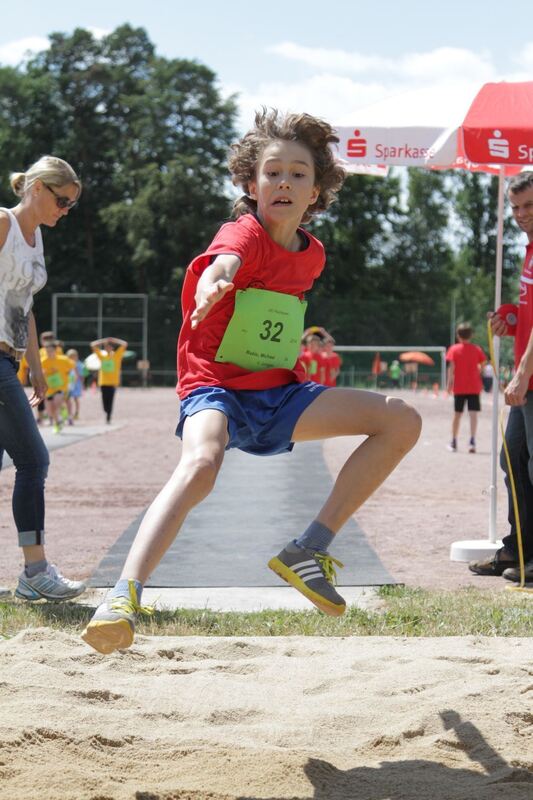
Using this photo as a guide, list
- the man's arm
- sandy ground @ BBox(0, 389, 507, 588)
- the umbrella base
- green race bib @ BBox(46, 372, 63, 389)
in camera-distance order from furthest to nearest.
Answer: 1. green race bib @ BBox(46, 372, 63, 389)
2. the umbrella base
3. sandy ground @ BBox(0, 389, 507, 588)
4. the man's arm

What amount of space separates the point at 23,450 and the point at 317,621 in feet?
5.61

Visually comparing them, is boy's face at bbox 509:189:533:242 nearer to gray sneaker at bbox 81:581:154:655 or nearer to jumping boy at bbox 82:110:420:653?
jumping boy at bbox 82:110:420:653

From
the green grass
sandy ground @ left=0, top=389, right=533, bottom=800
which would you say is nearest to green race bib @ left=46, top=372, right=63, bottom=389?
the green grass

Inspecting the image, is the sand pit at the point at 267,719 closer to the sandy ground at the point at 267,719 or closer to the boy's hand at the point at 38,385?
the sandy ground at the point at 267,719

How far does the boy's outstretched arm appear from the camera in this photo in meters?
3.38

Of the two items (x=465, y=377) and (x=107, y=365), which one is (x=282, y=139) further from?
(x=107, y=365)

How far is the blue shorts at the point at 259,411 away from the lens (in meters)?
3.78

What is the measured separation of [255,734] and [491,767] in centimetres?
76

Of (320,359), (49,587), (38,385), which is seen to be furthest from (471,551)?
(320,359)

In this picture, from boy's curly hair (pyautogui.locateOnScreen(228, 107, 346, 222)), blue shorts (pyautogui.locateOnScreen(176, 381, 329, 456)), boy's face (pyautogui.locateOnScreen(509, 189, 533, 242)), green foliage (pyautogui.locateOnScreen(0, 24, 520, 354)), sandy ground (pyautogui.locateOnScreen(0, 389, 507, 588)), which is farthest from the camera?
green foliage (pyautogui.locateOnScreen(0, 24, 520, 354))

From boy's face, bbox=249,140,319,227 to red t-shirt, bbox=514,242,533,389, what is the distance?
273 cm

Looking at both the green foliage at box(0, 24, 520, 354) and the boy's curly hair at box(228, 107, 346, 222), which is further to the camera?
the green foliage at box(0, 24, 520, 354)

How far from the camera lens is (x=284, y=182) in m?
4.00

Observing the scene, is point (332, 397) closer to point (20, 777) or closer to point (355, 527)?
point (20, 777)
